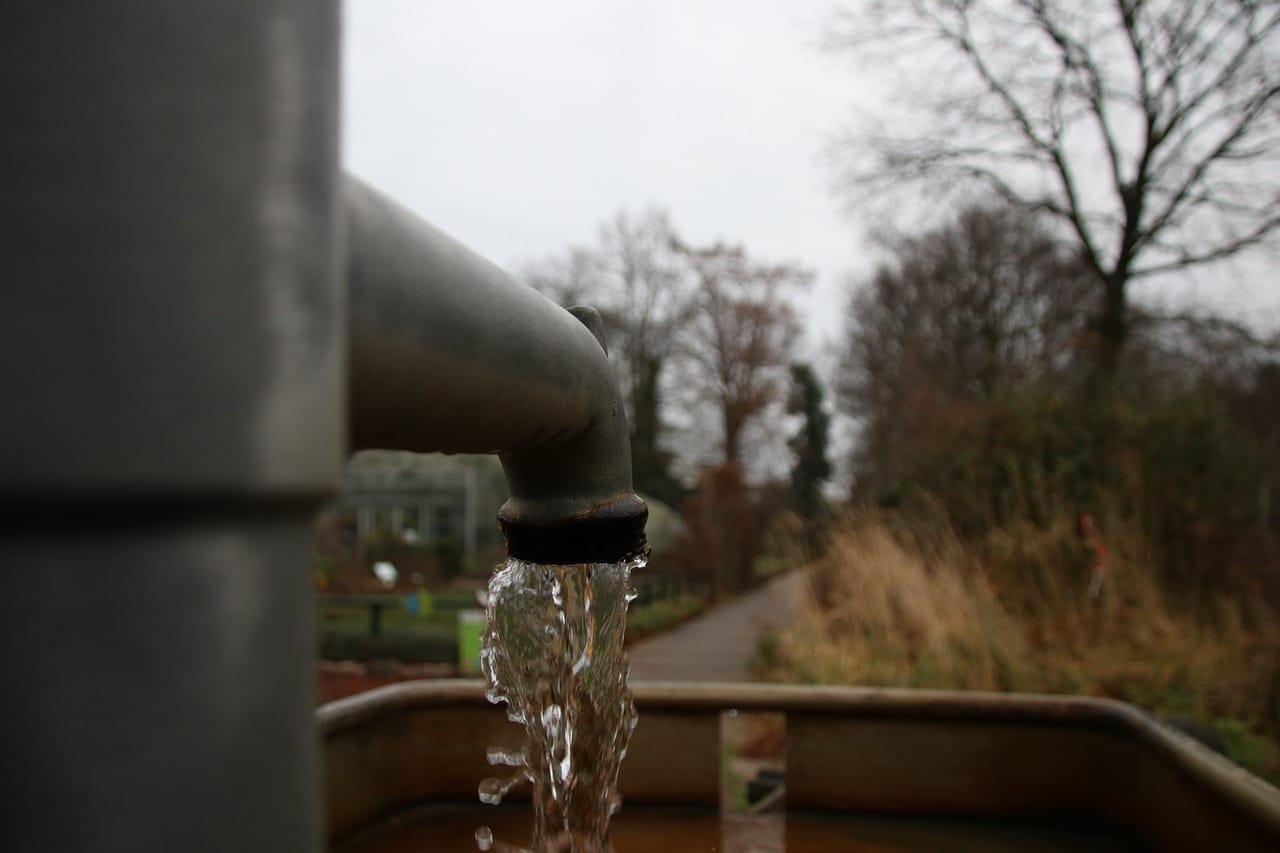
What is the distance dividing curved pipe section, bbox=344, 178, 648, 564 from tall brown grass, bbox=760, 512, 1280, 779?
12.8ft

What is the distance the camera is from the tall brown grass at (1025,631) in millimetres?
4934

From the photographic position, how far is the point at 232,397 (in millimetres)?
323

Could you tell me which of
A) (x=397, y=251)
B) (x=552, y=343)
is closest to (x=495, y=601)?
(x=552, y=343)

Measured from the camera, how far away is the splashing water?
4.04ft

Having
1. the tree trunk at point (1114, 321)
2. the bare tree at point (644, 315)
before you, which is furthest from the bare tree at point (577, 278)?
the tree trunk at point (1114, 321)

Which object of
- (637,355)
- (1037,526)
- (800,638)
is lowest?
(800,638)

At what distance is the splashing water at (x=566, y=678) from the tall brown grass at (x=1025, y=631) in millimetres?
3162

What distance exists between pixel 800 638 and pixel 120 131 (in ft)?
21.1

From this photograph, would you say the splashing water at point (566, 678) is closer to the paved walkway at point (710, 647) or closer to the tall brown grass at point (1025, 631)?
the tall brown grass at point (1025, 631)

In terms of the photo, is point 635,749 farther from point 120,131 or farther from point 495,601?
point 120,131

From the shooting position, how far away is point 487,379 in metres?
0.60

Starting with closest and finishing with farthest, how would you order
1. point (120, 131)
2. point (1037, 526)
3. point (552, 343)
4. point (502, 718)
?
point (120, 131) < point (552, 343) < point (502, 718) < point (1037, 526)

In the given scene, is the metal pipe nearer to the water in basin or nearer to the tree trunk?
the water in basin

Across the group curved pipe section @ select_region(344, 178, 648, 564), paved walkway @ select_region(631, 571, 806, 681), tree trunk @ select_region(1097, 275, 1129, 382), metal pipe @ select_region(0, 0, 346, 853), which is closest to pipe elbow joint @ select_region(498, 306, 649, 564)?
curved pipe section @ select_region(344, 178, 648, 564)
